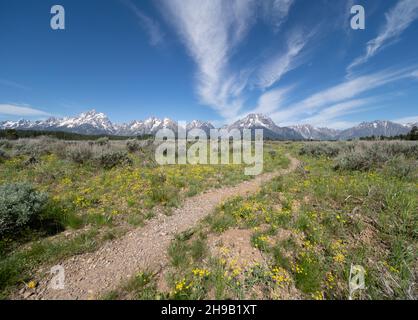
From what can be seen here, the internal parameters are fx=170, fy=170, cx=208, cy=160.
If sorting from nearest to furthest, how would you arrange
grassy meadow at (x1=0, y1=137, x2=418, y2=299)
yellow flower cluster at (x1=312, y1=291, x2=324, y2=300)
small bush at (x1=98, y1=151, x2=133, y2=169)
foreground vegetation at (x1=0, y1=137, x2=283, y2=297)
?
1. yellow flower cluster at (x1=312, y1=291, x2=324, y2=300)
2. grassy meadow at (x1=0, y1=137, x2=418, y2=299)
3. foreground vegetation at (x1=0, y1=137, x2=283, y2=297)
4. small bush at (x1=98, y1=151, x2=133, y2=169)

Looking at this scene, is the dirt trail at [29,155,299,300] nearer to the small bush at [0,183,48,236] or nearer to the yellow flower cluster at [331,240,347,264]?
the small bush at [0,183,48,236]

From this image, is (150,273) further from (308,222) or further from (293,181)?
(293,181)

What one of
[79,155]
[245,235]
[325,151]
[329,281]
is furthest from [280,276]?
[325,151]

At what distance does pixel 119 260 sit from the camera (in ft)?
13.0

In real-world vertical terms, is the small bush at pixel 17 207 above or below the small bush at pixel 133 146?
below

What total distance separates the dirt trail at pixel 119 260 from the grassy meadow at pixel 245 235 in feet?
0.87

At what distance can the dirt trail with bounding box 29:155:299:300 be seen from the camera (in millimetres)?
3191

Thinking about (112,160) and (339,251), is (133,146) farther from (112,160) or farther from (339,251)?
(339,251)

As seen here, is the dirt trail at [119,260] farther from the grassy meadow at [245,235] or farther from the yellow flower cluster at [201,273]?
the yellow flower cluster at [201,273]

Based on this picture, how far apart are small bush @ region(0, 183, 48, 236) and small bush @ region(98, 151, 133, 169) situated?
6152mm

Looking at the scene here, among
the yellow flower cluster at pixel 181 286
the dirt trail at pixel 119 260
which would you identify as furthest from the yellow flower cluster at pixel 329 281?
the dirt trail at pixel 119 260

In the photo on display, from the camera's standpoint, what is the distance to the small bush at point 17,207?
4309mm

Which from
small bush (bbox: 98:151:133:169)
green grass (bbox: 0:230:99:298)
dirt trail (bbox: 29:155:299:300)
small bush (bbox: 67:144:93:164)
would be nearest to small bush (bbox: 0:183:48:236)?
green grass (bbox: 0:230:99:298)

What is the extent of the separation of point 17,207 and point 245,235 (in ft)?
20.3
